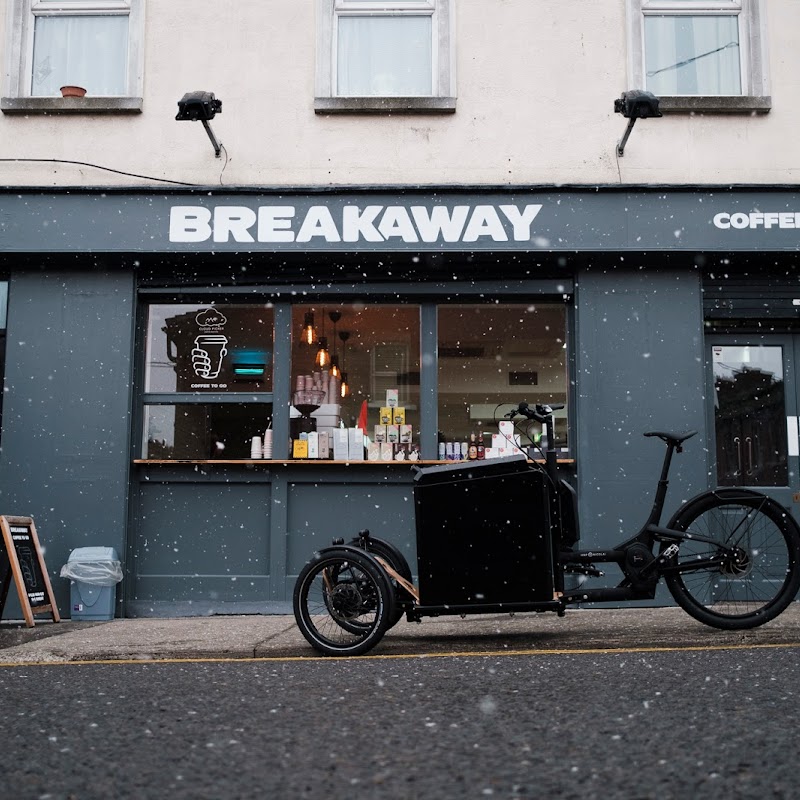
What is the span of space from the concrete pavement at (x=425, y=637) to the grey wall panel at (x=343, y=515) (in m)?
1.24

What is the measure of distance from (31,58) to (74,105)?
85cm

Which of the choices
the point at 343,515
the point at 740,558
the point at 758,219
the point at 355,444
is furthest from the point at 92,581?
the point at 758,219

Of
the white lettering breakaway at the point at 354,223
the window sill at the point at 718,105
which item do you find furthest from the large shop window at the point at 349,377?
the window sill at the point at 718,105

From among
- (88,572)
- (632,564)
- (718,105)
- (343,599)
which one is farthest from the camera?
(718,105)

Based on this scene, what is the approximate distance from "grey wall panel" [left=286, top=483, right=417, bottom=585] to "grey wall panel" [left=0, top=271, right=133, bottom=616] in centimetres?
154

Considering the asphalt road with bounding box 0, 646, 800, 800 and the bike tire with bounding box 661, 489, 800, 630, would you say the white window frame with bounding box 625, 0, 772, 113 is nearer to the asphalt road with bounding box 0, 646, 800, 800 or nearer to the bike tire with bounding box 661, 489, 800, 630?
the bike tire with bounding box 661, 489, 800, 630

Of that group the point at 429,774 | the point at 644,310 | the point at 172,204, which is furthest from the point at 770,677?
the point at 172,204

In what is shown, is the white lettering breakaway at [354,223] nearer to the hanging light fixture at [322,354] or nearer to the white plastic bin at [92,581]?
the hanging light fixture at [322,354]

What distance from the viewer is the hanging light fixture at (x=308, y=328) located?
391 inches

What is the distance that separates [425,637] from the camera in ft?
23.6

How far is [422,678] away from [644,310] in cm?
527

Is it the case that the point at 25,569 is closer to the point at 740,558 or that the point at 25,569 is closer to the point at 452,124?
the point at 452,124

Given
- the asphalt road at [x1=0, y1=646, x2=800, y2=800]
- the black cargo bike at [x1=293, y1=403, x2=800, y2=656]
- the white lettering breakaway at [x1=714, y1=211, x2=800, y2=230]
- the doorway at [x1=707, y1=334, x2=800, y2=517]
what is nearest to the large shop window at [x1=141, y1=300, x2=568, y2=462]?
the doorway at [x1=707, y1=334, x2=800, y2=517]

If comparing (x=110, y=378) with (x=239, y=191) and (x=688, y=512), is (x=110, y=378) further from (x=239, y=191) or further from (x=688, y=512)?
(x=688, y=512)
